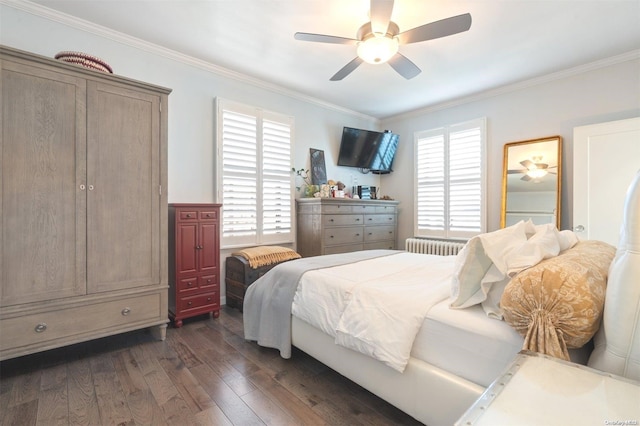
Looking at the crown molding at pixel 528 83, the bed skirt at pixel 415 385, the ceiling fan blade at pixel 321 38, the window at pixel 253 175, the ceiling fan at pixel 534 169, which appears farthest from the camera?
the ceiling fan at pixel 534 169

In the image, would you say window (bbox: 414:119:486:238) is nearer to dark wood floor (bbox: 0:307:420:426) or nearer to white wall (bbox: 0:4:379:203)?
white wall (bbox: 0:4:379:203)

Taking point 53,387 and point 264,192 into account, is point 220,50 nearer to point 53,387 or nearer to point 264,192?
point 264,192

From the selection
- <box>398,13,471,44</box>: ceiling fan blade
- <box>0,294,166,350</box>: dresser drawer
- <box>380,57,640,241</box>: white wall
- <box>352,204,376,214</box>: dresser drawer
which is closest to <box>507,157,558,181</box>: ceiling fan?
<box>380,57,640,241</box>: white wall

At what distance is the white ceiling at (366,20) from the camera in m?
2.38

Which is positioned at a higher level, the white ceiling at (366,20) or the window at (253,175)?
the white ceiling at (366,20)

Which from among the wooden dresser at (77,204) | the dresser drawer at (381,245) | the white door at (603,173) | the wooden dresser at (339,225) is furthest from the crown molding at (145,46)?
the white door at (603,173)

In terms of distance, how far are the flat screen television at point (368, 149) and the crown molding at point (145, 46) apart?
2.45 feet

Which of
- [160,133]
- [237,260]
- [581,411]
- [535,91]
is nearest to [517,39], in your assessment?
[535,91]

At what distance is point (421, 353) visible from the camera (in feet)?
4.74

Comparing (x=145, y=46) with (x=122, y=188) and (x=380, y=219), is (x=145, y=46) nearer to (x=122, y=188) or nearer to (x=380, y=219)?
(x=122, y=188)

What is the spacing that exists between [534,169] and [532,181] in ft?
0.50

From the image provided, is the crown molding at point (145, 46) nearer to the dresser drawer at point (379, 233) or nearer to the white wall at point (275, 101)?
the white wall at point (275, 101)

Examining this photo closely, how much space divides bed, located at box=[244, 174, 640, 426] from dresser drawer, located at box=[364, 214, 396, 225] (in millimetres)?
2244

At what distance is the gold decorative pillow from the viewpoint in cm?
101
